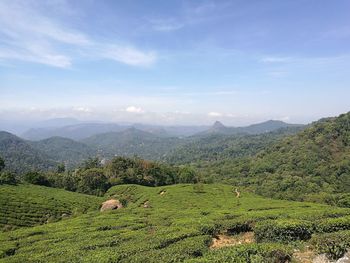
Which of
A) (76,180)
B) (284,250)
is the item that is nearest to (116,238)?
(284,250)

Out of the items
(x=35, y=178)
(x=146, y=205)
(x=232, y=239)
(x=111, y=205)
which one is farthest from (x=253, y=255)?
(x=35, y=178)

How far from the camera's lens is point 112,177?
130625 mm

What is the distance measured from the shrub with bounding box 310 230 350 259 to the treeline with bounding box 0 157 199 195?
101549mm

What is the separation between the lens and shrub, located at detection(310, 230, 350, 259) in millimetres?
19631

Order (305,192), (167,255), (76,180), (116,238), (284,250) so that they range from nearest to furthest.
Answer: (284,250) < (167,255) < (116,238) < (76,180) < (305,192)

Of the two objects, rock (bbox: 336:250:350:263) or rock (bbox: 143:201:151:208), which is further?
rock (bbox: 143:201:151:208)

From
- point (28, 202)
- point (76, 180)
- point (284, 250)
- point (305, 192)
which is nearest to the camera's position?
point (284, 250)

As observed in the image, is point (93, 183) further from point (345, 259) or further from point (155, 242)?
point (345, 259)

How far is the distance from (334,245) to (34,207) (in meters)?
62.6

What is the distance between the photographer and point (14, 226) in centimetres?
5881

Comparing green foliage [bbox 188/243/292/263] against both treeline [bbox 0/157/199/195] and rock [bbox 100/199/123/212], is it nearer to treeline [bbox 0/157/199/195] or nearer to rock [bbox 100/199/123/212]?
rock [bbox 100/199/123/212]

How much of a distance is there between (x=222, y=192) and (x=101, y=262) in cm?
7498

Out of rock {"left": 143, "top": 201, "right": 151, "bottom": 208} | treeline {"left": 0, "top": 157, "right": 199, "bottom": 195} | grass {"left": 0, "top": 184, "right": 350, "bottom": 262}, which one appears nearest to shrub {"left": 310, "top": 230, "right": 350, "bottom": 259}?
grass {"left": 0, "top": 184, "right": 350, "bottom": 262}

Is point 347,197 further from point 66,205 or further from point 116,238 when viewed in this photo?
point 116,238
